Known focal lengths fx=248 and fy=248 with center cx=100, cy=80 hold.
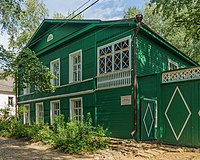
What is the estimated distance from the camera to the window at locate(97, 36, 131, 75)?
1148cm

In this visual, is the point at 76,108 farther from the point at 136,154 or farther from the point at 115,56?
the point at 136,154

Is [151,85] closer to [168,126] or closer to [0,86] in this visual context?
[168,126]

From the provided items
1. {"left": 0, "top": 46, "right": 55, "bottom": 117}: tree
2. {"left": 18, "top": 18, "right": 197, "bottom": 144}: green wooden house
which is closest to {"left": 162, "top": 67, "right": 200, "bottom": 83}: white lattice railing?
{"left": 18, "top": 18, "right": 197, "bottom": 144}: green wooden house

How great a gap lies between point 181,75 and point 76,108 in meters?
7.77

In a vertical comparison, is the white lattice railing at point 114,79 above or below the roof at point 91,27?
below

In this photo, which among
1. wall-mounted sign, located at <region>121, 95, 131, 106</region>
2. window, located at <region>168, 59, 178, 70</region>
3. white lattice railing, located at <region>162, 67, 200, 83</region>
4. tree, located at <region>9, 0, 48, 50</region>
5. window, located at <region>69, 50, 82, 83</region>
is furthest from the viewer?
tree, located at <region>9, 0, 48, 50</region>

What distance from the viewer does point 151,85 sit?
1073 cm

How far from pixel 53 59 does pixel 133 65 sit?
8445mm

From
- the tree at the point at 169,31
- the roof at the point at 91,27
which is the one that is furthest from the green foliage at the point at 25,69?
the tree at the point at 169,31

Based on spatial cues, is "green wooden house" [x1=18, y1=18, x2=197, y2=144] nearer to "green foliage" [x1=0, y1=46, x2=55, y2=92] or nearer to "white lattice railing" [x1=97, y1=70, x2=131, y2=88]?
"white lattice railing" [x1=97, y1=70, x2=131, y2=88]

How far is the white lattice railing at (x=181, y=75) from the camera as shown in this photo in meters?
8.47

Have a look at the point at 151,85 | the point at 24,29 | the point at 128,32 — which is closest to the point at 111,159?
the point at 151,85

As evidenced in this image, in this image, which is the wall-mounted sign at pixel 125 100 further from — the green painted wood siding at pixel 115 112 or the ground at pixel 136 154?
the ground at pixel 136 154

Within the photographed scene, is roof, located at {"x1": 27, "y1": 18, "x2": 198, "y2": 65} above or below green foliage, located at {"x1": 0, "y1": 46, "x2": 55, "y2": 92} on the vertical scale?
above
